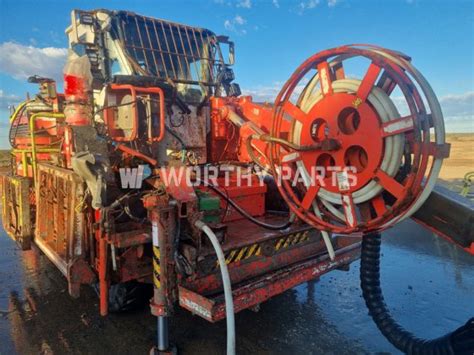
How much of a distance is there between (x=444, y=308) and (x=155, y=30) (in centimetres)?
472

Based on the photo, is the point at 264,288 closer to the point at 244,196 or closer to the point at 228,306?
the point at 228,306

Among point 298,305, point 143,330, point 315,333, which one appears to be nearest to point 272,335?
point 315,333

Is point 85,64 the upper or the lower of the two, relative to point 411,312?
upper

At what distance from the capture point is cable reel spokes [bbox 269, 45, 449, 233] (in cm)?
200

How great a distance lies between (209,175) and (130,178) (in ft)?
2.94

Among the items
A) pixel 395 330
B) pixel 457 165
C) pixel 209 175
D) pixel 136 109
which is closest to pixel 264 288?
pixel 395 330

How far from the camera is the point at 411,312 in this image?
368 cm

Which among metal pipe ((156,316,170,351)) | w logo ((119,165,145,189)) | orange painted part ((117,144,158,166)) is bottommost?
metal pipe ((156,316,170,351))

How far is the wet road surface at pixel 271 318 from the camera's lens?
318cm

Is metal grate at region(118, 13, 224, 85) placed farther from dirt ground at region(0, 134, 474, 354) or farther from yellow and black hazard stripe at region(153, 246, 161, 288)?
dirt ground at region(0, 134, 474, 354)

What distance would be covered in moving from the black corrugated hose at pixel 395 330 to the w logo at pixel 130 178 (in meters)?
2.03

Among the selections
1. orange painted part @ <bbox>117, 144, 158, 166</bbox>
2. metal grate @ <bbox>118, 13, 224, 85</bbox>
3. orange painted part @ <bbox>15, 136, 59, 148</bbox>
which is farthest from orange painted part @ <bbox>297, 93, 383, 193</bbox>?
orange painted part @ <bbox>15, 136, 59, 148</bbox>

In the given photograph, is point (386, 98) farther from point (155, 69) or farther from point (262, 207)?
point (155, 69)

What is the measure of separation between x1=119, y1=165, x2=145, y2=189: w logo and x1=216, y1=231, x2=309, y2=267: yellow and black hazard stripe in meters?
1.07
